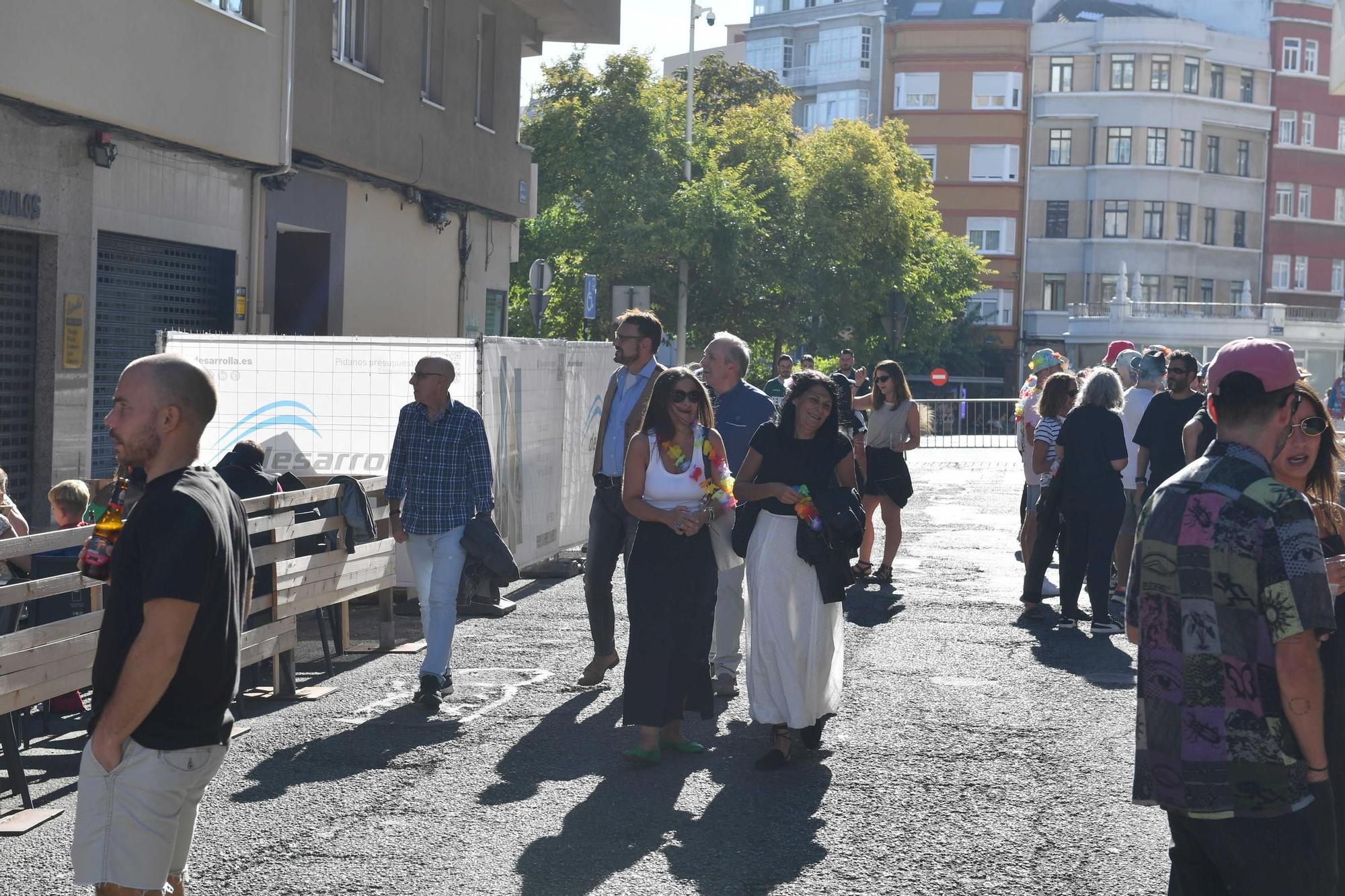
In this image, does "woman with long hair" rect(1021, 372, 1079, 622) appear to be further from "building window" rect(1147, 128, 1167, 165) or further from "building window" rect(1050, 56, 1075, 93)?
"building window" rect(1050, 56, 1075, 93)

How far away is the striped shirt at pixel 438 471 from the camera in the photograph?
8953 mm

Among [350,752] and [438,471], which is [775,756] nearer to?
[350,752]

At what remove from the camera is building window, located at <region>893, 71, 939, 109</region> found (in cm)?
7531

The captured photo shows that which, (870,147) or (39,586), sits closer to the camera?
(39,586)

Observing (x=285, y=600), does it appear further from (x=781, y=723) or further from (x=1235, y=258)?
(x=1235, y=258)

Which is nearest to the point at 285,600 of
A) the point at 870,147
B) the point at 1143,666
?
the point at 1143,666

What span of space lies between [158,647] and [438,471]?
5140 millimetres

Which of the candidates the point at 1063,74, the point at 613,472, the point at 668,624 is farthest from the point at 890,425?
the point at 1063,74

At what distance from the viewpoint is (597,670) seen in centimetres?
945

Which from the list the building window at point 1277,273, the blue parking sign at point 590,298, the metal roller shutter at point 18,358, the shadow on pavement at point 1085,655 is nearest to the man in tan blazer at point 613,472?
the shadow on pavement at point 1085,655

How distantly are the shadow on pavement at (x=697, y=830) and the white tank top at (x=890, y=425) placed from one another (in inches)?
265

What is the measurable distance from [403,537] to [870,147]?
45.9m

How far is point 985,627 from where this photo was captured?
11.9 m

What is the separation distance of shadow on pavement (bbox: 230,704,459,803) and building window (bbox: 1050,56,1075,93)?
69328 mm
